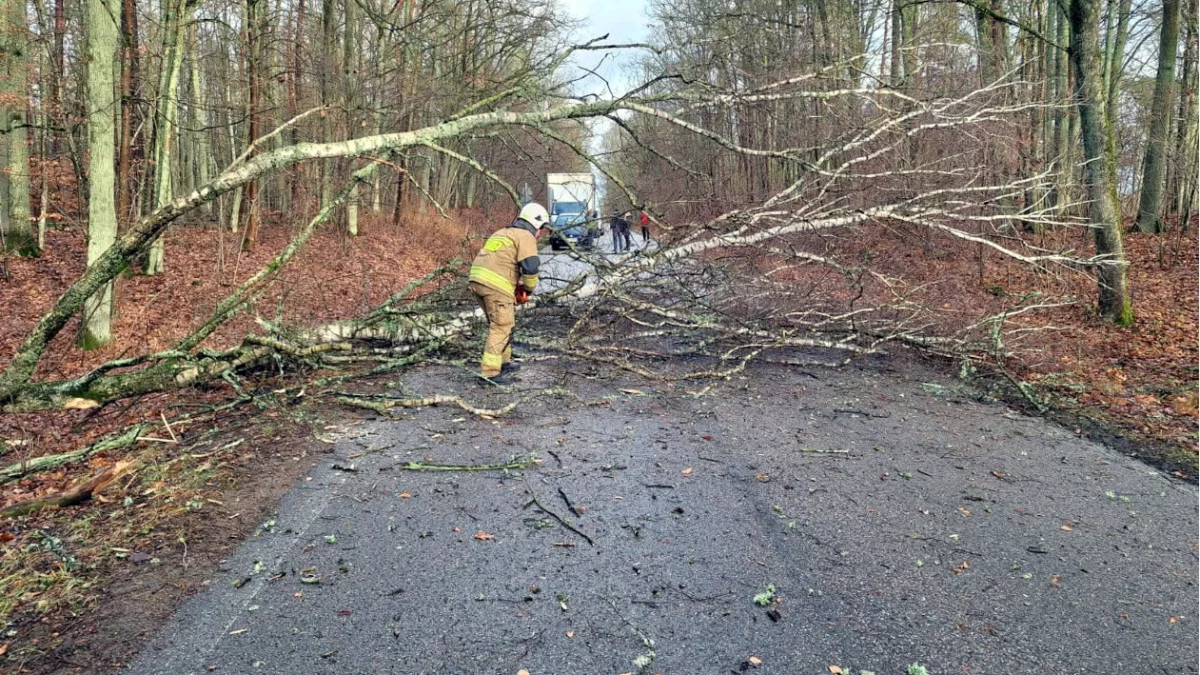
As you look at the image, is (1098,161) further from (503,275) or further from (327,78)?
(327,78)

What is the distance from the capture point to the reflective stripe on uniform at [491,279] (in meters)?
7.16

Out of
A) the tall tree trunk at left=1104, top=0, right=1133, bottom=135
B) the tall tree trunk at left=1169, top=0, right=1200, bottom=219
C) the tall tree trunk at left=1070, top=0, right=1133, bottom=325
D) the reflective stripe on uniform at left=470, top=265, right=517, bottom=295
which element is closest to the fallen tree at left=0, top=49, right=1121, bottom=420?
the tall tree trunk at left=1070, top=0, right=1133, bottom=325

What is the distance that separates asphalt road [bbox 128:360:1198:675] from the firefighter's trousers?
4.39 feet

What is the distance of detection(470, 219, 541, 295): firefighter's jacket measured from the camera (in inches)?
282

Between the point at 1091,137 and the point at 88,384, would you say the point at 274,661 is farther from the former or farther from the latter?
the point at 1091,137

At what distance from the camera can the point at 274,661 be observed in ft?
9.41

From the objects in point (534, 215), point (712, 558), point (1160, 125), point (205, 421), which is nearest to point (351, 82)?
point (534, 215)

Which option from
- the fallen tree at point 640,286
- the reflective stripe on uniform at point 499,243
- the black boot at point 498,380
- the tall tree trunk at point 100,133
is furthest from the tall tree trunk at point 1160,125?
the tall tree trunk at point 100,133

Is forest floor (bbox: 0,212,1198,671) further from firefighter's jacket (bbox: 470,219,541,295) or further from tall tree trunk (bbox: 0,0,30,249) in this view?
firefighter's jacket (bbox: 470,219,541,295)

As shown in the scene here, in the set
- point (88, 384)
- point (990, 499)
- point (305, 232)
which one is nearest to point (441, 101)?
point (305, 232)

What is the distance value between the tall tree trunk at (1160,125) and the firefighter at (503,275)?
15.6 metres

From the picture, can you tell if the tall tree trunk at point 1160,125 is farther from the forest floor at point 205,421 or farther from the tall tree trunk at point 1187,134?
the forest floor at point 205,421

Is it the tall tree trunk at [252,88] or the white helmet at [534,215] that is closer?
the white helmet at [534,215]

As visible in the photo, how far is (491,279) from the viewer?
7.15m
